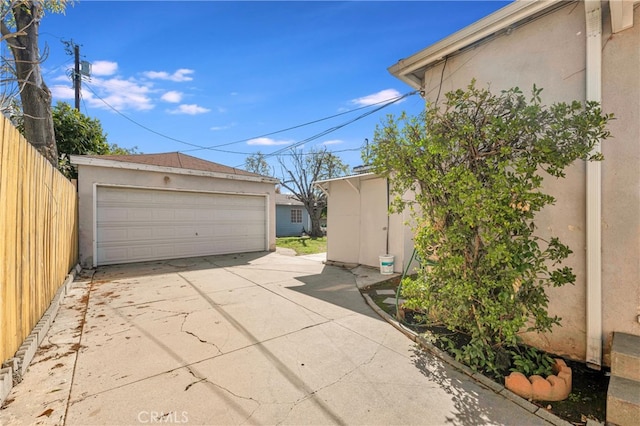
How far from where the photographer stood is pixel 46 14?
19.0 ft

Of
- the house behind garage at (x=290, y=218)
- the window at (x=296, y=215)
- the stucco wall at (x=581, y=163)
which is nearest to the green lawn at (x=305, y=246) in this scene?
the house behind garage at (x=290, y=218)

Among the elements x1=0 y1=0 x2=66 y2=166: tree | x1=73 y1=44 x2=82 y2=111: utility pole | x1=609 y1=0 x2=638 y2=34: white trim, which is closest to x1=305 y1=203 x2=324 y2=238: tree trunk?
x1=73 y1=44 x2=82 y2=111: utility pole

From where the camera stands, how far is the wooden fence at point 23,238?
2225 mm

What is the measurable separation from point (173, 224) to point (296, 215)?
41.5 feet

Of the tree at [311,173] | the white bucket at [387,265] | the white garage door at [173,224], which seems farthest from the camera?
the tree at [311,173]

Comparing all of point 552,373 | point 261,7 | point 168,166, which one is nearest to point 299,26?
point 261,7

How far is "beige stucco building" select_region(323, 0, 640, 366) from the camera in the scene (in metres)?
2.59

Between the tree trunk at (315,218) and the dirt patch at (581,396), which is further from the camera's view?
the tree trunk at (315,218)

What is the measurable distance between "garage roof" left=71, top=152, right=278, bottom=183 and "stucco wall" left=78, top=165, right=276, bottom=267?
15 centimetres

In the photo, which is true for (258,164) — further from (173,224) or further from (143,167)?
(143,167)

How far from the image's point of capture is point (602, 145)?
270 cm

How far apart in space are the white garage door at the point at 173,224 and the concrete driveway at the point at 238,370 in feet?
11.6

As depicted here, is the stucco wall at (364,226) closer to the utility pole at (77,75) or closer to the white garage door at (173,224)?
the white garage door at (173,224)

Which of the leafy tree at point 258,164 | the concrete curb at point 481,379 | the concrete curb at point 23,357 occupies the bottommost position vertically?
the concrete curb at point 481,379
